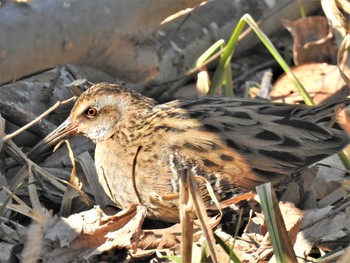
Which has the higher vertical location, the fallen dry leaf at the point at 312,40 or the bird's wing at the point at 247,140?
the fallen dry leaf at the point at 312,40

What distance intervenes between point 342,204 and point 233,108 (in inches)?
35.1

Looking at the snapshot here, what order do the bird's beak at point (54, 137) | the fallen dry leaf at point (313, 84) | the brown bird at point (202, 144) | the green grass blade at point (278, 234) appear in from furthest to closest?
the fallen dry leaf at point (313, 84), the bird's beak at point (54, 137), the brown bird at point (202, 144), the green grass blade at point (278, 234)

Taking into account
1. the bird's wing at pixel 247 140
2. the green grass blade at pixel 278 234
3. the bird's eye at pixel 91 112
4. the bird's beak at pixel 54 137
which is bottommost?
the green grass blade at pixel 278 234

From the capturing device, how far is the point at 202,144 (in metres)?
4.77

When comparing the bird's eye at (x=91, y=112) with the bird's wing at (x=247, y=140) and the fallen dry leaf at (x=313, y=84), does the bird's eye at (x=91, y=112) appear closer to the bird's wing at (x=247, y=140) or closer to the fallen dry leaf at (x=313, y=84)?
the bird's wing at (x=247, y=140)

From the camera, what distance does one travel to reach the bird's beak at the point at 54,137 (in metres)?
5.25

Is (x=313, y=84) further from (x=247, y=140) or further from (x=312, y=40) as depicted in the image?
(x=247, y=140)

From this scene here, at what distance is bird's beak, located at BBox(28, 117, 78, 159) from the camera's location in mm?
5250

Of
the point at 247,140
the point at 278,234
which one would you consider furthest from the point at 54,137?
the point at 278,234

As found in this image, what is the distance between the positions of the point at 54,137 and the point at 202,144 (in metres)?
1.02

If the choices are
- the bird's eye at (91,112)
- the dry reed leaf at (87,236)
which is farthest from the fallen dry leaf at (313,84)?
the dry reed leaf at (87,236)

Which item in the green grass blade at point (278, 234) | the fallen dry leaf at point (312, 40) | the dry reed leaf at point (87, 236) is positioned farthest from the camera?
the fallen dry leaf at point (312, 40)

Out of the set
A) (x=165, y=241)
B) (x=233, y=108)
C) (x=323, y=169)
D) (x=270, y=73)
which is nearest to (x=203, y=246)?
(x=165, y=241)

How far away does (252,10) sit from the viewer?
7180 millimetres
